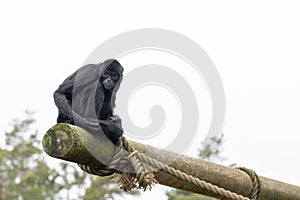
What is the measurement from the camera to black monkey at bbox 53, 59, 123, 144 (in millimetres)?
2189

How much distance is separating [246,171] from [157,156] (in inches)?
29.8

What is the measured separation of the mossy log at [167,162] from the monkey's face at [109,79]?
0.84 feet

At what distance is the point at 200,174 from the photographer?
2.65 m

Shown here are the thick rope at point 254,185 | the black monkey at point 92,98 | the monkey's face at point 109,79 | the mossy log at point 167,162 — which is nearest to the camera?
the mossy log at point 167,162

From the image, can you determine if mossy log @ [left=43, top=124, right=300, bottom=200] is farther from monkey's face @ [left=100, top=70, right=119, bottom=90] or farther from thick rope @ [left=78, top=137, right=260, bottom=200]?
monkey's face @ [left=100, top=70, right=119, bottom=90]

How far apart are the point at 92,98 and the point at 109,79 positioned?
127 mm

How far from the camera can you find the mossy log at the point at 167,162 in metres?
2.09

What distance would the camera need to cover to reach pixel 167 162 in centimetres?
245

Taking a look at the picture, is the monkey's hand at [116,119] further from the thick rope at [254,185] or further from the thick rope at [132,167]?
the thick rope at [254,185]

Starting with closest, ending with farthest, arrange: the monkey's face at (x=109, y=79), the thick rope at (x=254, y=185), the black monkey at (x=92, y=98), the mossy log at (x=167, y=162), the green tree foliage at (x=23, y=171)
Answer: the mossy log at (x=167, y=162) → the black monkey at (x=92, y=98) → the monkey's face at (x=109, y=79) → the thick rope at (x=254, y=185) → the green tree foliage at (x=23, y=171)

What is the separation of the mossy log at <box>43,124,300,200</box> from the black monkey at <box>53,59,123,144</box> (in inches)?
2.4

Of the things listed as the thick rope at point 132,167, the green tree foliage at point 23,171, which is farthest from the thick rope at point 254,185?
the green tree foliage at point 23,171

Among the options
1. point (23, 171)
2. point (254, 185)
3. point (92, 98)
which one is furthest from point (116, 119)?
point (23, 171)

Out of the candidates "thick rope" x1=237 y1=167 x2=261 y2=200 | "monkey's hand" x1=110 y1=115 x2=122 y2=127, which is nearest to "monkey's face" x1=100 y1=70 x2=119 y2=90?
"monkey's hand" x1=110 y1=115 x2=122 y2=127
